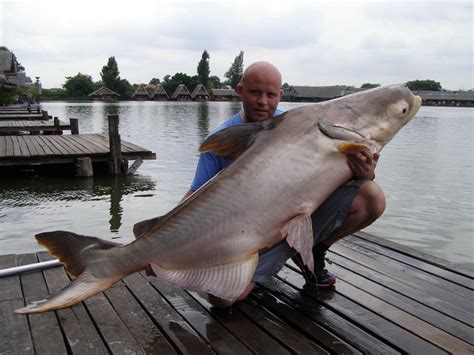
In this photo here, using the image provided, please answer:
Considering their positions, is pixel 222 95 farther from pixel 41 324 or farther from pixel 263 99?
pixel 41 324

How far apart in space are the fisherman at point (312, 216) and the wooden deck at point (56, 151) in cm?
952

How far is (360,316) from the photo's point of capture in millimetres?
3170

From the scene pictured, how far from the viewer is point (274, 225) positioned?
2.60 m

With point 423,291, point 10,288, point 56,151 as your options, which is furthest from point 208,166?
point 56,151

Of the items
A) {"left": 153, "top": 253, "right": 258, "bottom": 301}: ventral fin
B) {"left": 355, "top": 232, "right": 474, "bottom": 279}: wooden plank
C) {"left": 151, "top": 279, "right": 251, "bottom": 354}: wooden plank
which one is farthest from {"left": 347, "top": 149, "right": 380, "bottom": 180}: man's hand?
{"left": 355, "top": 232, "right": 474, "bottom": 279}: wooden plank

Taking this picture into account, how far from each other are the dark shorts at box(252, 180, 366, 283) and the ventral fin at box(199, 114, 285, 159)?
0.77 meters

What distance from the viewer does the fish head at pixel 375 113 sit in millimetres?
2672

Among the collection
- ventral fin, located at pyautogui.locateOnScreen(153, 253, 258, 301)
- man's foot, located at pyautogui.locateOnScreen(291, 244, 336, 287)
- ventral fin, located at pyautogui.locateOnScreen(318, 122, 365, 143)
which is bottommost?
man's foot, located at pyautogui.locateOnScreen(291, 244, 336, 287)

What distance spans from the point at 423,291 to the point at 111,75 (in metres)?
121

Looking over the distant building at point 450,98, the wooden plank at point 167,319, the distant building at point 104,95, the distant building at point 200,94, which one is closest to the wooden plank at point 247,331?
the wooden plank at point 167,319

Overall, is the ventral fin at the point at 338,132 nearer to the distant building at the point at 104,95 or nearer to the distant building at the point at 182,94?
the distant building at the point at 104,95

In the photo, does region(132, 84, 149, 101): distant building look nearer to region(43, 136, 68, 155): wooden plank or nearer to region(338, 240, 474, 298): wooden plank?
region(43, 136, 68, 155): wooden plank

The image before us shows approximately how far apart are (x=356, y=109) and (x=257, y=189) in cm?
Result: 74

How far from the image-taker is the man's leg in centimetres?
320
